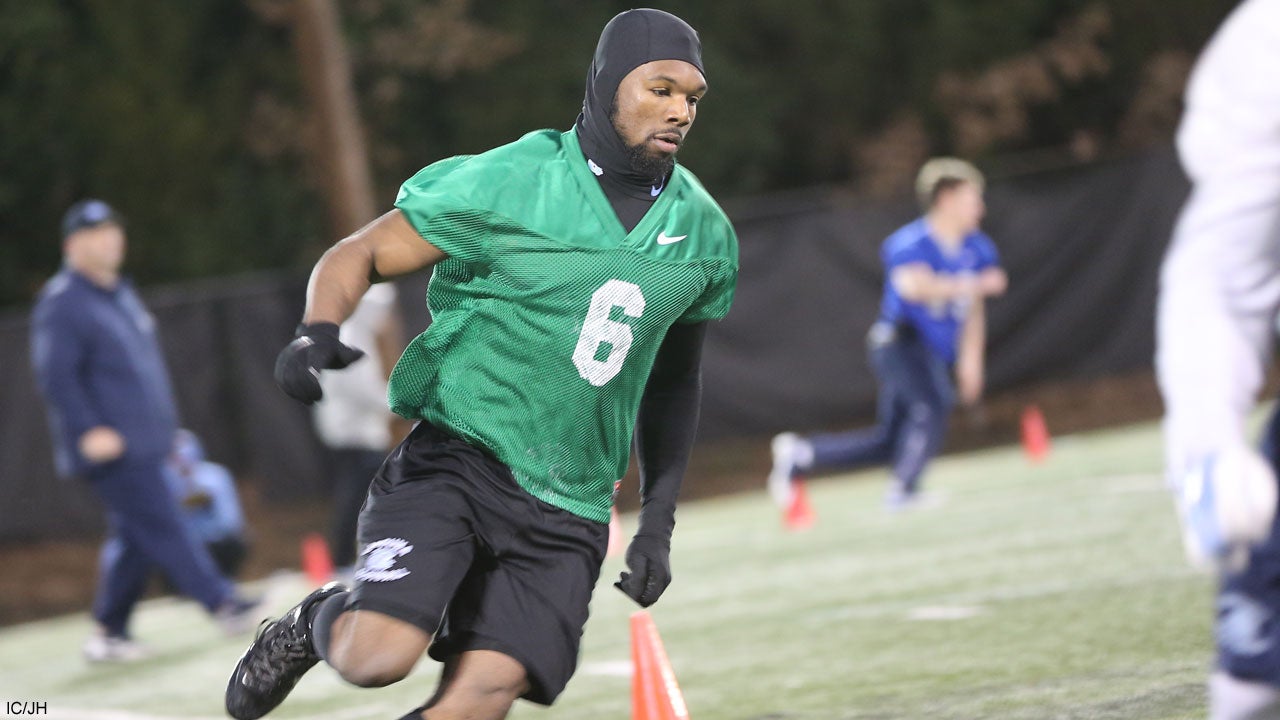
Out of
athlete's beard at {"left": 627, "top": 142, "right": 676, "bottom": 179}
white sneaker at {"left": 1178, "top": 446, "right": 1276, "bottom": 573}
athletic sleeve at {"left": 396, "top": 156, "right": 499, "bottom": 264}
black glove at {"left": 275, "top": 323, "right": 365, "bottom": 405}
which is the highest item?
athlete's beard at {"left": 627, "top": 142, "right": 676, "bottom": 179}

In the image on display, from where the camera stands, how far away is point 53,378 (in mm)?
8438

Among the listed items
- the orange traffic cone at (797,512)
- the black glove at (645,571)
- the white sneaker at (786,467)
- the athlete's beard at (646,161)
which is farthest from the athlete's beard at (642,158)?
the white sneaker at (786,467)

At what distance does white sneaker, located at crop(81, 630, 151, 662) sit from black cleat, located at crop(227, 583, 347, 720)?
15.2 ft

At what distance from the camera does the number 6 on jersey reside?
4.05 metres

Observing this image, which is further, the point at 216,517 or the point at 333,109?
the point at 333,109

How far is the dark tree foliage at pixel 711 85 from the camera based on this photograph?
2233cm

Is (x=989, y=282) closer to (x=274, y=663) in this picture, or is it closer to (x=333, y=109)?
(x=274, y=663)

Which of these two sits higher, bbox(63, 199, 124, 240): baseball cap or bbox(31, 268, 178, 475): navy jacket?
bbox(63, 199, 124, 240): baseball cap

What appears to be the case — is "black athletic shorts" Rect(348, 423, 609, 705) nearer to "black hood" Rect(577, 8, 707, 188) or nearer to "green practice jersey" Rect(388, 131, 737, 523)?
"green practice jersey" Rect(388, 131, 737, 523)

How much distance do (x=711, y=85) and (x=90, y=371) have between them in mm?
15774

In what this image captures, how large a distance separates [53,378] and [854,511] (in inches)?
206

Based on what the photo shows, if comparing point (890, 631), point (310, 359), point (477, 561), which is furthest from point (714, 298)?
point (890, 631)

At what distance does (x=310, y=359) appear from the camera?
3.62 m

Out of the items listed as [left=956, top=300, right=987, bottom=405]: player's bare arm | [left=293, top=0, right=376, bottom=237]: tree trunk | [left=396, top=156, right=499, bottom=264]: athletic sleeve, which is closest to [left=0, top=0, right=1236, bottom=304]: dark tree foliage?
[left=293, top=0, right=376, bottom=237]: tree trunk
